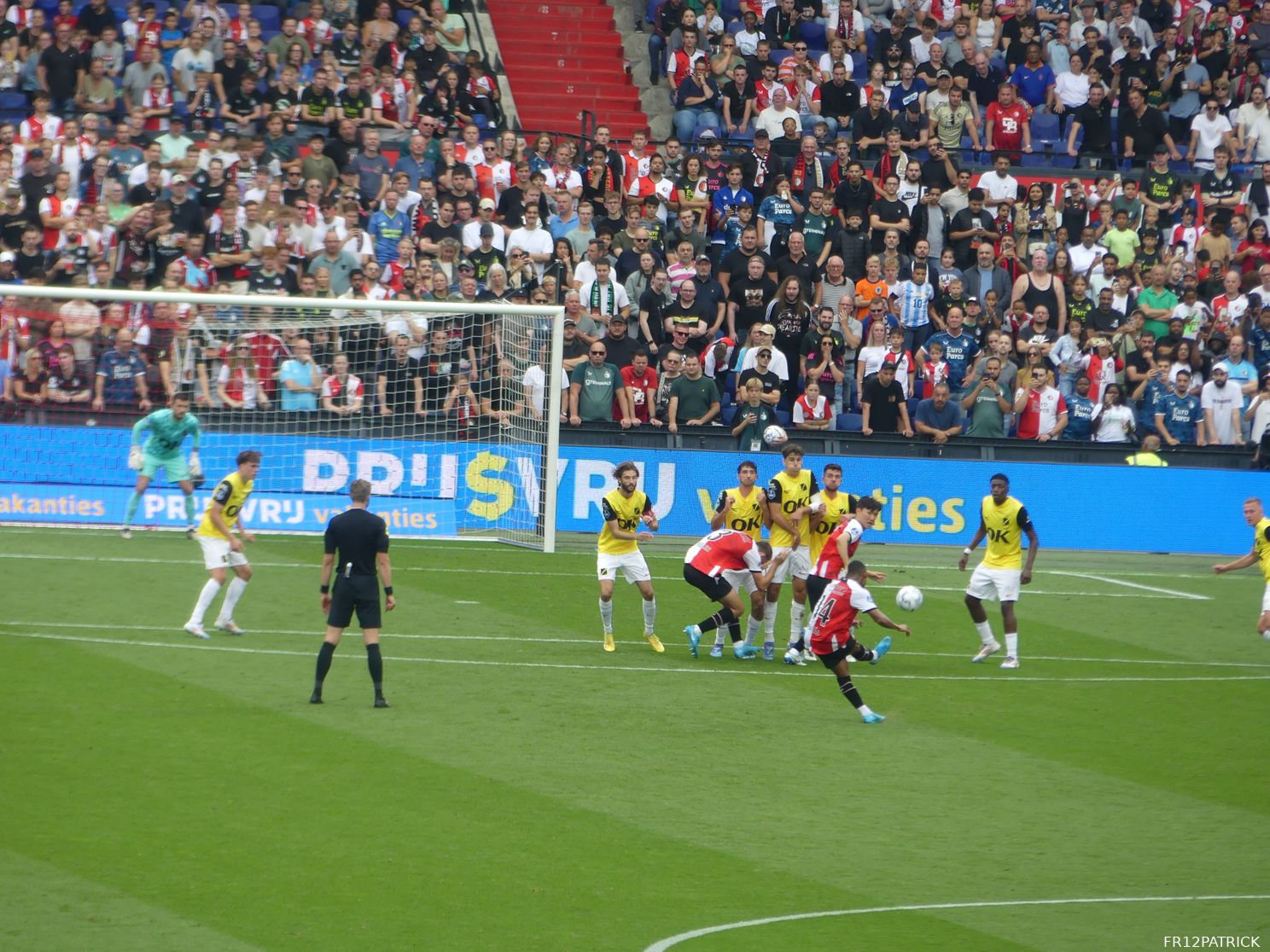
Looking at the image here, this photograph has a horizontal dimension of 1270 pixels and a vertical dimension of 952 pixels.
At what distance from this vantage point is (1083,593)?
2270cm

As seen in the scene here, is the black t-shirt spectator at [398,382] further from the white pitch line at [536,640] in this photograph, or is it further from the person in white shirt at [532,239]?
the white pitch line at [536,640]

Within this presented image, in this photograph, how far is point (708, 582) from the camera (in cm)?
1783

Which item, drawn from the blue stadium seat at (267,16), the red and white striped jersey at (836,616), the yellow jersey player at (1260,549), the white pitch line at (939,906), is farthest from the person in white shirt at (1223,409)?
the blue stadium seat at (267,16)

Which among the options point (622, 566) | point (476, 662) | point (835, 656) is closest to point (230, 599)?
point (476, 662)

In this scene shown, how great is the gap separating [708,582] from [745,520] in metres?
1.03

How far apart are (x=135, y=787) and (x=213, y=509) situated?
4.97 metres

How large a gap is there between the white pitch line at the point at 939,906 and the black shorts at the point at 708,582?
7.02 metres

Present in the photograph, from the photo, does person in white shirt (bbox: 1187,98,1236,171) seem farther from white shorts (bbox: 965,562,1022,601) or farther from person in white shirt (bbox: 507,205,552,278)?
white shorts (bbox: 965,562,1022,601)

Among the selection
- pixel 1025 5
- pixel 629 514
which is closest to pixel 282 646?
pixel 629 514

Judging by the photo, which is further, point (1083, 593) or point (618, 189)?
point (618, 189)

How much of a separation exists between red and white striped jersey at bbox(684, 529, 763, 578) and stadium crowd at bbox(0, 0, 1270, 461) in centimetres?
546

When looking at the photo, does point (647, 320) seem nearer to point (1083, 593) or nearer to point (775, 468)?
point (775, 468)

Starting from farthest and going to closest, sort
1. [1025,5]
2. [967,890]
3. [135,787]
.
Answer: [1025,5], [135,787], [967,890]

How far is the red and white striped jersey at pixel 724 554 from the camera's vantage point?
17.8 metres
